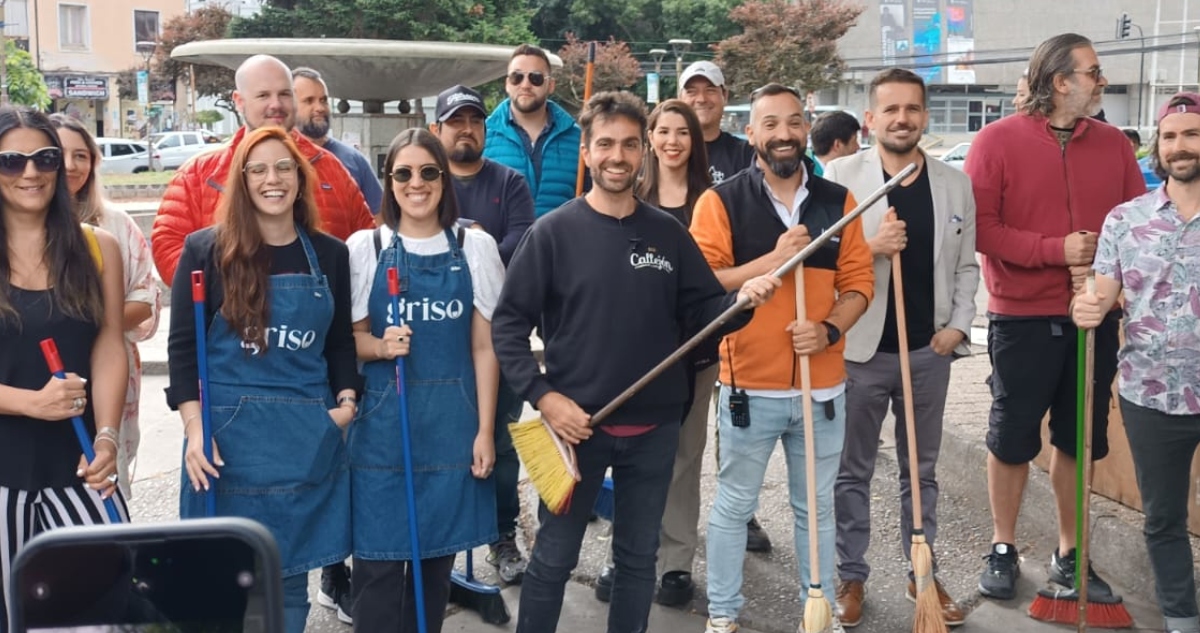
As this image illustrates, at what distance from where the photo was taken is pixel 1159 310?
4.32 m

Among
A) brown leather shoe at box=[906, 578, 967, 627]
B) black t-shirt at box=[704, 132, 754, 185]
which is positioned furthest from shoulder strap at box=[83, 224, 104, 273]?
brown leather shoe at box=[906, 578, 967, 627]

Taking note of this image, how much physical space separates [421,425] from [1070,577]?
9.47ft

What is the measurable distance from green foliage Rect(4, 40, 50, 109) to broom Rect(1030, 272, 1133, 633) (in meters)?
34.2

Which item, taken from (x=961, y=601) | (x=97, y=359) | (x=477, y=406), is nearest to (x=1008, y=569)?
(x=961, y=601)

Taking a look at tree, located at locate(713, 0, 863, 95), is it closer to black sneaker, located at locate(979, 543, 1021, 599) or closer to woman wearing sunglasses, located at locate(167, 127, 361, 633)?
black sneaker, located at locate(979, 543, 1021, 599)

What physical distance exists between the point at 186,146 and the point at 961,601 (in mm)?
39425

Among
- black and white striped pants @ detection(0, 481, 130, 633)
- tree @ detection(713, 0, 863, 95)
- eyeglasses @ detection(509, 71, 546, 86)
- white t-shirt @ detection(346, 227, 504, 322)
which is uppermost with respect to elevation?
tree @ detection(713, 0, 863, 95)

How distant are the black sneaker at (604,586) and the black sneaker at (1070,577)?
188 cm

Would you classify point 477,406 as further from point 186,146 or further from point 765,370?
point 186,146

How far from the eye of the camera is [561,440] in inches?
154

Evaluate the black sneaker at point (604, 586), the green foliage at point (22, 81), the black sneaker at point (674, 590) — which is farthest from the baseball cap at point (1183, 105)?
the green foliage at point (22, 81)

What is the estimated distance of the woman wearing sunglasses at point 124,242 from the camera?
13.7ft

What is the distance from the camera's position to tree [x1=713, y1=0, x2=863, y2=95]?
3888 cm

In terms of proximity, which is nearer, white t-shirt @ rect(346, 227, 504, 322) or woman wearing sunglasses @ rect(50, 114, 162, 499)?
white t-shirt @ rect(346, 227, 504, 322)
